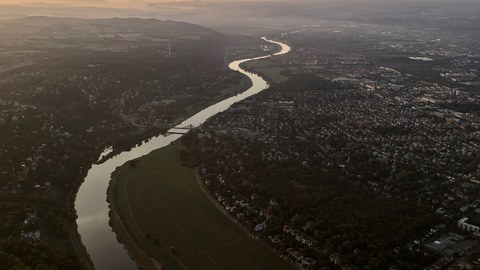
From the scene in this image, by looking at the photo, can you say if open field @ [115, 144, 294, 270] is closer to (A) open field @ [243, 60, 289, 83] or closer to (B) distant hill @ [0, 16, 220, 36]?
(A) open field @ [243, 60, 289, 83]

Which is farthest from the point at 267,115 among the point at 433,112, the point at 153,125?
the point at 433,112

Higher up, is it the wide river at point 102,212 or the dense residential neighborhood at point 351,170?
the dense residential neighborhood at point 351,170

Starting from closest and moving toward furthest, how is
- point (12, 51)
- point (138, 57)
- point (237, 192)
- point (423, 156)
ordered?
1. point (237, 192)
2. point (423, 156)
3. point (12, 51)
4. point (138, 57)

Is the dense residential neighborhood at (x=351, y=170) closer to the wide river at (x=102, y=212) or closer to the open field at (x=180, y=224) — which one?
the open field at (x=180, y=224)

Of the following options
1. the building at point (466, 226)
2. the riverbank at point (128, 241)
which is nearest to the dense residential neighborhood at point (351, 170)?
the building at point (466, 226)

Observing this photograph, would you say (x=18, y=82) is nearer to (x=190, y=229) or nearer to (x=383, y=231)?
(x=190, y=229)

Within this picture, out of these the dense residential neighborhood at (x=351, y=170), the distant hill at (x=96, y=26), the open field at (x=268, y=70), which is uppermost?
the dense residential neighborhood at (x=351, y=170)

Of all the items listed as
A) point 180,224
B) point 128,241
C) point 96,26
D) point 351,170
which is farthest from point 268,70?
point 128,241
